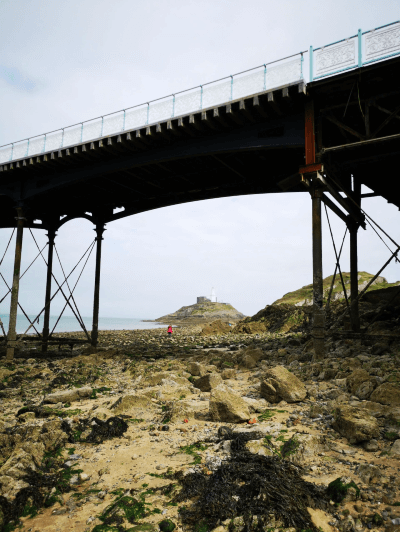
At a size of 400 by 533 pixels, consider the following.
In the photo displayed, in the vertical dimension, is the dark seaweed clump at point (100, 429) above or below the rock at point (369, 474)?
below

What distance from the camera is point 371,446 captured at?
438 cm

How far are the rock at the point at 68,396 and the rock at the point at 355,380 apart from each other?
218 inches

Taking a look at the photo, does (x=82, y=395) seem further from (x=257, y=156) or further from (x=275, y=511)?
(x=257, y=156)

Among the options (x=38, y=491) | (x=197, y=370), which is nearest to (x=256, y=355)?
(x=197, y=370)

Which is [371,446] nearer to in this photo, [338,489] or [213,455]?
[338,489]

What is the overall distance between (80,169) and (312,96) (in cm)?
994

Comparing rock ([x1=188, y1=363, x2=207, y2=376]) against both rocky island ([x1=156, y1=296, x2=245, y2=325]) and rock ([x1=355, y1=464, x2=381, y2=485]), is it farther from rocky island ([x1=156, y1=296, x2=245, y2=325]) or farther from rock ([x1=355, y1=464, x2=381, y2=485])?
rocky island ([x1=156, y1=296, x2=245, y2=325])

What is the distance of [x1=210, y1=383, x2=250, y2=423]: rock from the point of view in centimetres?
558

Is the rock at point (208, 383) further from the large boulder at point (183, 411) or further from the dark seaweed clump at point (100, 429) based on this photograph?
the dark seaweed clump at point (100, 429)

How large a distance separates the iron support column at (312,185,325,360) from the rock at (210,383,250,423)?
13.6 ft

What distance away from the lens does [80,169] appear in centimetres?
1501

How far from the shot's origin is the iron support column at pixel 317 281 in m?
9.33

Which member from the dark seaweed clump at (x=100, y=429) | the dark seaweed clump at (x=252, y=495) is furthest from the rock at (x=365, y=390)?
the dark seaweed clump at (x=100, y=429)

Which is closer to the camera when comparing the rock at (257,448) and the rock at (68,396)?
the rock at (257,448)
